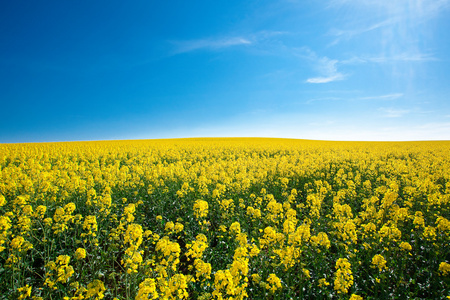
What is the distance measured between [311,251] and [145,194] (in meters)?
6.47

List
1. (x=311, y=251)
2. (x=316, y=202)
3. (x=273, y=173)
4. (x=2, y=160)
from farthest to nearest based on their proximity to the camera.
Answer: (x=2, y=160), (x=273, y=173), (x=316, y=202), (x=311, y=251)

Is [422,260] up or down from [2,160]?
down

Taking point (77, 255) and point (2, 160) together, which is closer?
point (77, 255)

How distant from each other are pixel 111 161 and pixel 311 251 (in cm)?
1741

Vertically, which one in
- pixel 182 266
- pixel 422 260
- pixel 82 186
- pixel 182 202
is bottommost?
pixel 182 266

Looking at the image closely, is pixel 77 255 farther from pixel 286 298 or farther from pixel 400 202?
pixel 400 202

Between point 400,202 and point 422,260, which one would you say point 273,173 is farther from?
point 422,260

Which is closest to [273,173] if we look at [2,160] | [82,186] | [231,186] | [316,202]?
[231,186]

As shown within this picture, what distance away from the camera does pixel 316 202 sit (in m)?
6.69

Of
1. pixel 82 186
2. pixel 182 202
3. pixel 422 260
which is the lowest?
pixel 422 260

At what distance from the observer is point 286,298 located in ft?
13.9

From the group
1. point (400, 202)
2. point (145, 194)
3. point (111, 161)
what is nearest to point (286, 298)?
point (145, 194)

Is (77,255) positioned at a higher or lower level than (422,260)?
higher

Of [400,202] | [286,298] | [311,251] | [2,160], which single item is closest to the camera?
[286,298]
